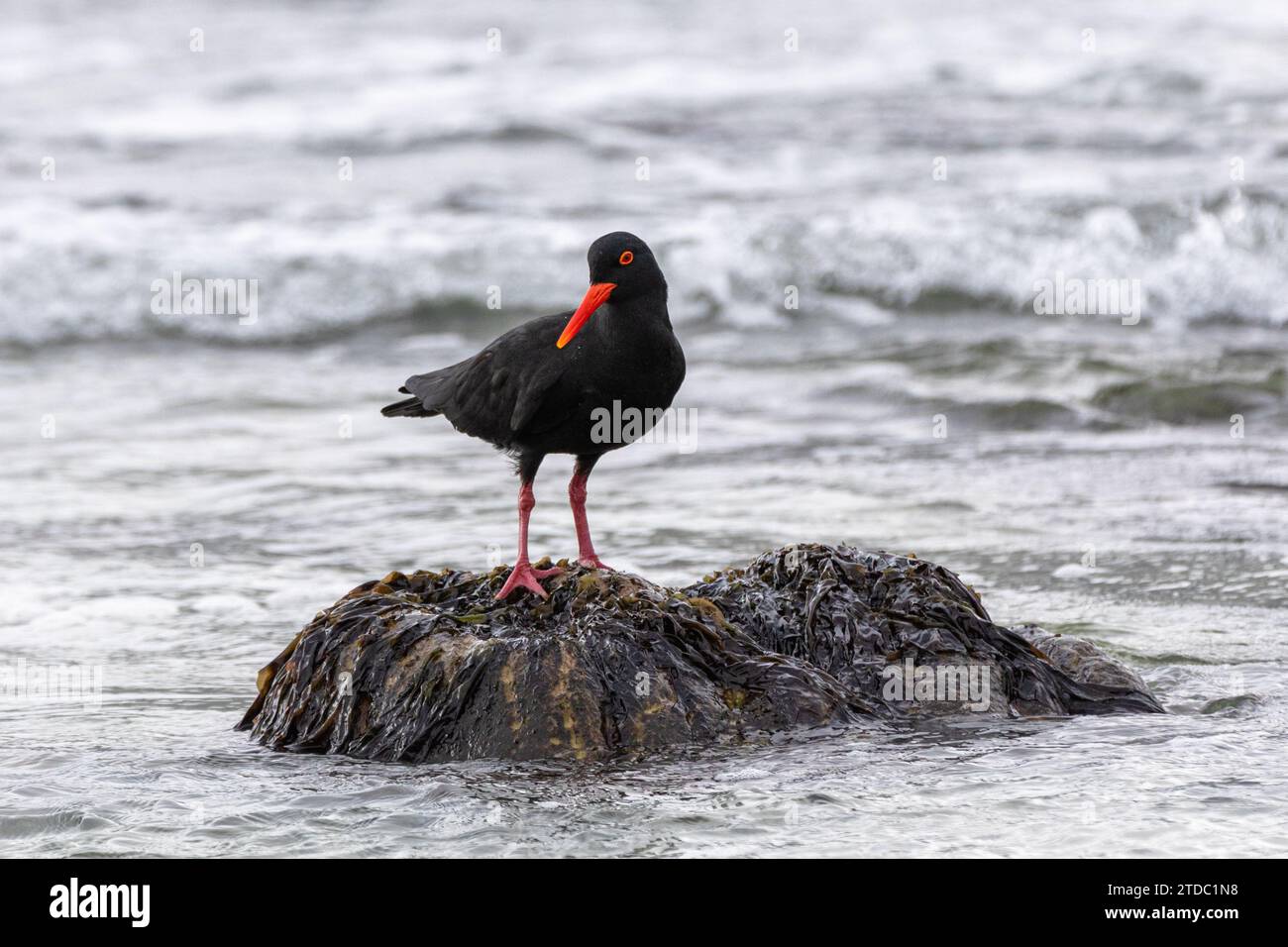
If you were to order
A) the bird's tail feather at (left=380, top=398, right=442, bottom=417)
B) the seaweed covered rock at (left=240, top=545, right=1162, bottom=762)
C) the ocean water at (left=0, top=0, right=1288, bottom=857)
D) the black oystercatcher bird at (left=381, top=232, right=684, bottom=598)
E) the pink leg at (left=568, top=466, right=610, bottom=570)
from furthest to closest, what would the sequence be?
the bird's tail feather at (left=380, top=398, right=442, bottom=417) → the pink leg at (left=568, top=466, right=610, bottom=570) → the black oystercatcher bird at (left=381, top=232, right=684, bottom=598) → the seaweed covered rock at (left=240, top=545, right=1162, bottom=762) → the ocean water at (left=0, top=0, right=1288, bottom=857)

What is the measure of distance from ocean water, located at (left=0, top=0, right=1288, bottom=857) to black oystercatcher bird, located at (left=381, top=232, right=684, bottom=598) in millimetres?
1178

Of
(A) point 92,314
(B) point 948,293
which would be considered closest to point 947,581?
(B) point 948,293

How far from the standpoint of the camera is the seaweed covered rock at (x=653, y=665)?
4492 mm

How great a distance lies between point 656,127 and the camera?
19797 mm

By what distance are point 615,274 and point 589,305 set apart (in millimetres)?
131

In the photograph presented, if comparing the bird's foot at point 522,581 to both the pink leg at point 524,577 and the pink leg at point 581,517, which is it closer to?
the pink leg at point 524,577

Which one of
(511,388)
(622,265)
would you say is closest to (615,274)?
(622,265)

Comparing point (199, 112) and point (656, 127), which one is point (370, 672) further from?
point (199, 112)

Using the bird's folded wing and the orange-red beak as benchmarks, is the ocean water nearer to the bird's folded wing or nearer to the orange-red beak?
the bird's folded wing

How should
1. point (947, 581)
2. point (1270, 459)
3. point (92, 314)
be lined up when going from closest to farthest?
point (947, 581), point (1270, 459), point (92, 314)

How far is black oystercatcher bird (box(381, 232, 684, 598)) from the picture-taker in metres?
4.99

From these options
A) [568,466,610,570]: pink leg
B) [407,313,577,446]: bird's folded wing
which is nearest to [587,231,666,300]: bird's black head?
[407,313,577,446]: bird's folded wing

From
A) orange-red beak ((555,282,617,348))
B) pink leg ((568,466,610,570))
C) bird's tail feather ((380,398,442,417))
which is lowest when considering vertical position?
pink leg ((568,466,610,570))
